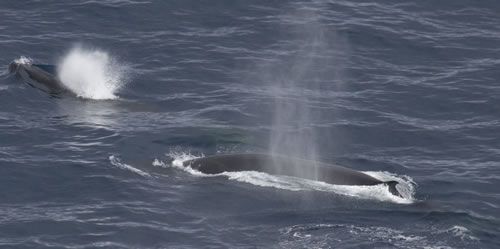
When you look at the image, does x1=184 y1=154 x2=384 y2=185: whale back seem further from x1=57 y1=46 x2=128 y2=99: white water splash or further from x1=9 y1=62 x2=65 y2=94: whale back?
x1=9 y1=62 x2=65 y2=94: whale back

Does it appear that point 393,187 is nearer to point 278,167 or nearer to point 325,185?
point 325,185

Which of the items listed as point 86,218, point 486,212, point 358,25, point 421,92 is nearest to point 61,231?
point 86,218

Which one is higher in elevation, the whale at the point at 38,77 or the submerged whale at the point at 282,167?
the whale at the point at 38,77

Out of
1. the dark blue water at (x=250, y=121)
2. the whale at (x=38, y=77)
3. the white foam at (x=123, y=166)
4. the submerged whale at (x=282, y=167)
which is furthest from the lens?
the whale at (x=38, y=77)

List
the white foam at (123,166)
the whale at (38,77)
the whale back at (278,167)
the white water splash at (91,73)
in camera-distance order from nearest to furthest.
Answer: the whale back at (278,167) < the white foam at (123,166) < the whale at (38,77) < the white water splash at (91,73)

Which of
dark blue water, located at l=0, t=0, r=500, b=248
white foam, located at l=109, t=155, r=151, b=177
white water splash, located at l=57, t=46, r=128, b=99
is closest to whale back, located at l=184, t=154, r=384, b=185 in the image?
dark blue water, located at l=0, t=0, r=500, b=248

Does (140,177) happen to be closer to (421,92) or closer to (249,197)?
(249,197)

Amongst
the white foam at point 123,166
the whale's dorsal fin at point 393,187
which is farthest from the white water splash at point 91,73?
the whale's dorsal fin at point 393,187

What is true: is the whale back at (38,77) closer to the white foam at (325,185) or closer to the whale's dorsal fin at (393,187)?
the white foam at (325,185)
